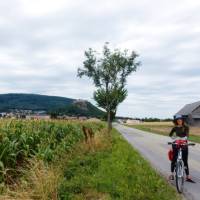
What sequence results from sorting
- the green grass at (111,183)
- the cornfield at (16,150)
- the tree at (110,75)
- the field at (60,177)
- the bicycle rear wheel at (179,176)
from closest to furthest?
the field at (60,177) → the green grass at (111,183) → the cornfield at (16,150) → the bicycle rear wheel at (179,176) → the tree at (110,75)

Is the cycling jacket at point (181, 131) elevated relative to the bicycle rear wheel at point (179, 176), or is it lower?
elevated

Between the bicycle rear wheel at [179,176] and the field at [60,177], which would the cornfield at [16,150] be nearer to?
the field at [60,177]

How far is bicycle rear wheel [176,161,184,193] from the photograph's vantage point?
1109 centimetres

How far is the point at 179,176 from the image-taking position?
11281 mm

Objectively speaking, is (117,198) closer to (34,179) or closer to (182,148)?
(34,179)

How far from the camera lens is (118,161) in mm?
15258

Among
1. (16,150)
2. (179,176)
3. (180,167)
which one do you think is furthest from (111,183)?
(16,150)

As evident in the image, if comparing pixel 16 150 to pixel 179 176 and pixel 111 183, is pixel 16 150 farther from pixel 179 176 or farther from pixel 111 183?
pixel 179 176

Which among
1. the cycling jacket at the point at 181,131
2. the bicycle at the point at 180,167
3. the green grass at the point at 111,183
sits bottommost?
the green grass at the point at 111,183

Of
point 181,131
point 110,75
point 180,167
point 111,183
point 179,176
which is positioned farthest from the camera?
point 110,75

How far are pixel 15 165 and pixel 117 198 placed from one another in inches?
104

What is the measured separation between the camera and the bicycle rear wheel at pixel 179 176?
36.4ft

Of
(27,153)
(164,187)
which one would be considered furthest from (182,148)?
(27,153)

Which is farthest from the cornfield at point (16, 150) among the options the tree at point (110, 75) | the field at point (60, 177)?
the tree at point (110, 75)
